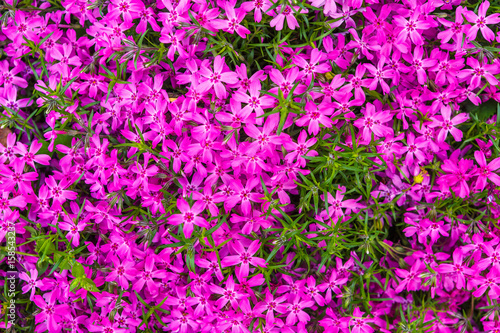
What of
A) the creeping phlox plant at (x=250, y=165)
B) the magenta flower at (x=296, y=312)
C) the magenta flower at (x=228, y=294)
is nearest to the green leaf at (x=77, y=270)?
the creeping phlox plant at (x=250, y=165)

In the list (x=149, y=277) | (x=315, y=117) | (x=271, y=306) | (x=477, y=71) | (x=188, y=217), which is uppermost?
(x=477, y=71)

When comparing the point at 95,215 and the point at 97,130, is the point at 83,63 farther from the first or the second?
the point at 95,215

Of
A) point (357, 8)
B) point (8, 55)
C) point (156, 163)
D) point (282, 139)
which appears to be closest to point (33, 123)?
point (8, 55)

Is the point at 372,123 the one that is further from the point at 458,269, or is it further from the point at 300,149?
the point at 458,269

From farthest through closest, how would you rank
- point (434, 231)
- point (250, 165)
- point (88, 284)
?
point (434, 231), point (88, 284), point (250, 165)

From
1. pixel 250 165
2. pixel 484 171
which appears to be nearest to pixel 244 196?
pixel 250 165

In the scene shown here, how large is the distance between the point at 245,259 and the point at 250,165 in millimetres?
550

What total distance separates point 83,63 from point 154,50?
502 mm

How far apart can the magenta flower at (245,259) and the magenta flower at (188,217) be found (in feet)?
0.75

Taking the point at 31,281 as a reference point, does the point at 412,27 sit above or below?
above

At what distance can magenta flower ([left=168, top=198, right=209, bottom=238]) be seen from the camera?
6.66 feet

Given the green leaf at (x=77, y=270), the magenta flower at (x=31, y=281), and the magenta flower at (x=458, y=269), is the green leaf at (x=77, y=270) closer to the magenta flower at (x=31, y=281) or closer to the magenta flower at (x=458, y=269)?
the magenta flower at (x=31, y=281)

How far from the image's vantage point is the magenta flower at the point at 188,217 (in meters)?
2.03

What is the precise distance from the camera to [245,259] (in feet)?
6.92
